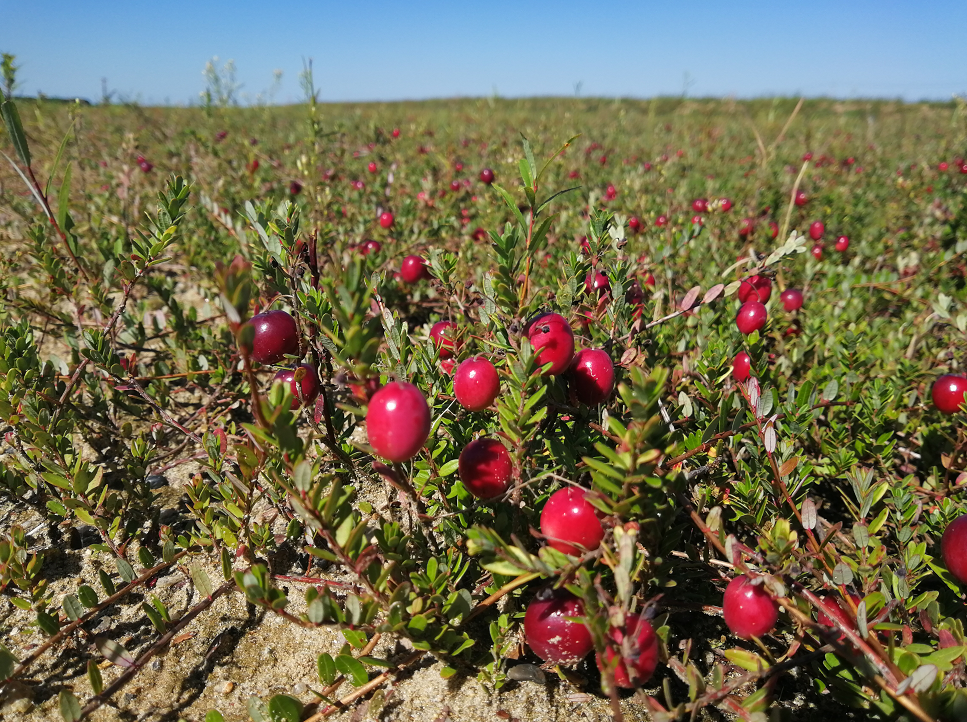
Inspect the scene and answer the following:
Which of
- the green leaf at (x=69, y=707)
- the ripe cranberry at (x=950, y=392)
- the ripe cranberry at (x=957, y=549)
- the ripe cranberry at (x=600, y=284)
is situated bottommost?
the green leaf at (x=69, y=707)

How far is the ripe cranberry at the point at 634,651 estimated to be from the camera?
3.14 ft

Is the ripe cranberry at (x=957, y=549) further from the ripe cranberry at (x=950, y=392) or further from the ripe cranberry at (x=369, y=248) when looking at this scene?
the ripe cranberry at (x=369, y=248)

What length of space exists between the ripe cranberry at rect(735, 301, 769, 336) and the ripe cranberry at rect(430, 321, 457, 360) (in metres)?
0.94

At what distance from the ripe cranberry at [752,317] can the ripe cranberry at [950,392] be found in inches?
21.9

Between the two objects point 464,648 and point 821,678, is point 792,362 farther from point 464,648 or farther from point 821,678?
point 464,648

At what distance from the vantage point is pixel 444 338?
Answer: 5.30 feet

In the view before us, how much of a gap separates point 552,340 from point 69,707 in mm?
1196

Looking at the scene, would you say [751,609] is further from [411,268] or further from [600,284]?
[411,268]


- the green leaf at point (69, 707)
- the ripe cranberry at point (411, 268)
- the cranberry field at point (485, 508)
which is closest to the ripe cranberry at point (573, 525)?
the cranberry field at point (485, 508)

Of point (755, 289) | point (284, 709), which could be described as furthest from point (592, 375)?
point (755, 289)

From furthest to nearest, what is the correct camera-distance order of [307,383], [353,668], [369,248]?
[369,248], [307,383], [353,668]

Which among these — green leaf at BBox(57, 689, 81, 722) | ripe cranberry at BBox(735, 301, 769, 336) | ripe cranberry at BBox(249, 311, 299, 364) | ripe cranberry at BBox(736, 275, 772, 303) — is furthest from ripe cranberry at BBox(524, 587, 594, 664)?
ripe cranberry at BBox(736, 275, 772, 303)

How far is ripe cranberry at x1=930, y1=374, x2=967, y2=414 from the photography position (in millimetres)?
1704

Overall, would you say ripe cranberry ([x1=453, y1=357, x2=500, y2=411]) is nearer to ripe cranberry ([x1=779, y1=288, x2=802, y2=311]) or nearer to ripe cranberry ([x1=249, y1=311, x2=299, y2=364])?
ripe cranberry ([x1=249, y1=311, x2=299, y2=364])
